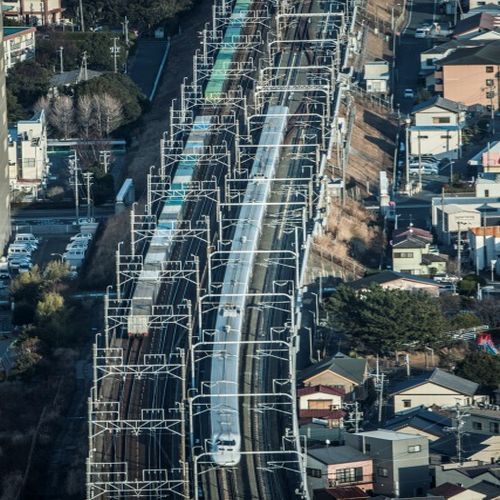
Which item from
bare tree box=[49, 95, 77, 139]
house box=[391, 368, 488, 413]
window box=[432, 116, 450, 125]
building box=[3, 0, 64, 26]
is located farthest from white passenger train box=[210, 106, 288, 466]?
building box=[3, 0, 64, 26]

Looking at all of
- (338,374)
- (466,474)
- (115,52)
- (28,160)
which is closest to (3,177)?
(28,160)

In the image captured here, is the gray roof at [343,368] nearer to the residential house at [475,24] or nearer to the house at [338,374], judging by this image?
the house at [338,374]

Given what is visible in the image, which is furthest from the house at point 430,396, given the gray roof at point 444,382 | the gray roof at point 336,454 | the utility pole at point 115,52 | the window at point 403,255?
the utility pole at point 115,52

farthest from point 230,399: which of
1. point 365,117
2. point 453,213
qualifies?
point 365,117

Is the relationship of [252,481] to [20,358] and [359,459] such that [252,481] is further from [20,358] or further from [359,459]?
[20,358]

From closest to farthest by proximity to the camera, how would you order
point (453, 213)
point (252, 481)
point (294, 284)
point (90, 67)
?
1. point (252, 481)
2. point (294, 284)
3. point (453, 213)
4. point (90, 67)

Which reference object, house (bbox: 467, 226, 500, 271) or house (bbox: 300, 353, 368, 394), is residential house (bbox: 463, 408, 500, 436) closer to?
house (bbox: 300, 353, 368, 394)
